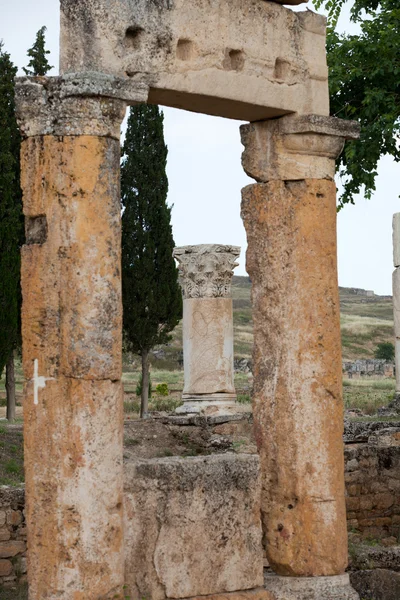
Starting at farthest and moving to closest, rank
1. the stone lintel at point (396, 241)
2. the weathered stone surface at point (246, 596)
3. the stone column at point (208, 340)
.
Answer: the stone lintel at point (396, 241) → the stone column at point (208, 340) → the weathered stone surface at point (246, 596)

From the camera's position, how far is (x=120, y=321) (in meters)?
6.64

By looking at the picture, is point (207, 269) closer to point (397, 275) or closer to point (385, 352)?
point (397, 275)

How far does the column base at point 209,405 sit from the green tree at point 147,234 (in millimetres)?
7826

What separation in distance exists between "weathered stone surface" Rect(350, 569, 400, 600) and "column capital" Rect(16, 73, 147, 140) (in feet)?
15.0

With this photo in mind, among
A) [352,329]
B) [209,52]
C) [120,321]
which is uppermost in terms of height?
[352,329]

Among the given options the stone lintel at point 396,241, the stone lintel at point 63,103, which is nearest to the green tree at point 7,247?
the stone lintel at point 396,241

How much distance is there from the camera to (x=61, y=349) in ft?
21.1

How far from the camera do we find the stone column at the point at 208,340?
18.0 m

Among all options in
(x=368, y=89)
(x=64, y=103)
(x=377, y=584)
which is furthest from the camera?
(x=368, y=89)

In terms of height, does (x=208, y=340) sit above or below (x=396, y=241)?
below

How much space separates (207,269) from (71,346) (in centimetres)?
1181

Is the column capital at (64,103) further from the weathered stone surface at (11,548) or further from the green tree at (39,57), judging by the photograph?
the green tree at (39,57)

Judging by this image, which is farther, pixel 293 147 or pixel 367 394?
pixel 367 394

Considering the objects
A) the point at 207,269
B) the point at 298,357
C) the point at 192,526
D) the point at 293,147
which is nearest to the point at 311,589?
the point at 192,526
